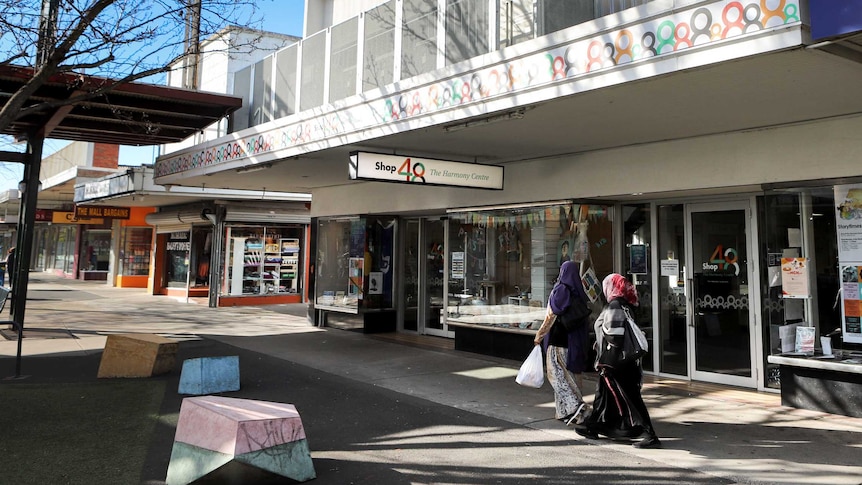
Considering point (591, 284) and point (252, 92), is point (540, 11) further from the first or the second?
point (252, 92)

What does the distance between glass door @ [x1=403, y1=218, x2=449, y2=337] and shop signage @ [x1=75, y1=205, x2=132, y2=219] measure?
49.3 feet

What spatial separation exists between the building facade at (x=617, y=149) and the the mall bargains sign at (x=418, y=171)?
28 millimetres

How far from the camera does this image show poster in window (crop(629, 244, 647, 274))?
820 cm

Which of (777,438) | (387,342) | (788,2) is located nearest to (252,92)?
(387,342)

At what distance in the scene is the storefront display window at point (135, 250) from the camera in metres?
25.3

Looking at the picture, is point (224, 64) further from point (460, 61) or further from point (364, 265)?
point (460, 61)

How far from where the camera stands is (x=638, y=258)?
827 cm

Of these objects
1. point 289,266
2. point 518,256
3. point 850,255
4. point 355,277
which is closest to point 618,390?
point 850,255

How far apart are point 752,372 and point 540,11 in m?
5.10

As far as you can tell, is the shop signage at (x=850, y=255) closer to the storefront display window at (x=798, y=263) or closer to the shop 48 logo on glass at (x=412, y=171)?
the storefront display window at (x=798, y=263)

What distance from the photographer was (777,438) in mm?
5203

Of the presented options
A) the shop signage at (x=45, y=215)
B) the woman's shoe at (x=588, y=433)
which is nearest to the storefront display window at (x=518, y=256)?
the woman's shoe at (x=588, y=433)

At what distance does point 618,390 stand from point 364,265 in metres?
8.05

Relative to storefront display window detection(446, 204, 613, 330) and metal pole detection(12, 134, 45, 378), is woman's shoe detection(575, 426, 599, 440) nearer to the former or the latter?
storefront display window detection(446, 204, 613, 330)
